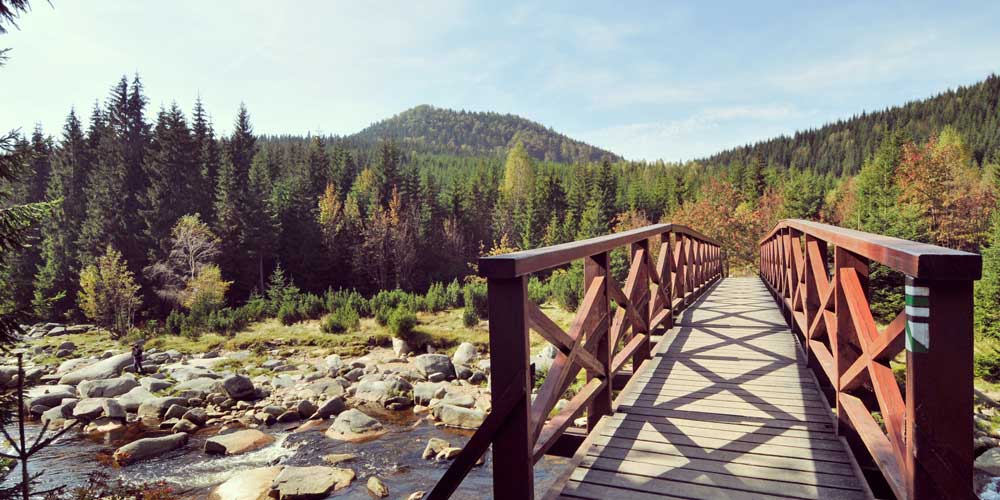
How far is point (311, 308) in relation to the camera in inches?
1116

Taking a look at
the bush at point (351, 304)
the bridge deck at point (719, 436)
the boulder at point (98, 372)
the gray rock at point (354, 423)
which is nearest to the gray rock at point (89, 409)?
the boulder at point (98, 372)

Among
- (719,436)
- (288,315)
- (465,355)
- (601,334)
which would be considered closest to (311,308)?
(288,315)

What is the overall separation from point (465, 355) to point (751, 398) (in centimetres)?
1566

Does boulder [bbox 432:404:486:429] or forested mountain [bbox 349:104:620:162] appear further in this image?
forested mountain [bbox 349:104:620:162]

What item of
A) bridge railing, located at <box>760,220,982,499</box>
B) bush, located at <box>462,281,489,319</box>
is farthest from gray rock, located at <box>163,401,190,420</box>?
bridge railing, located at <box>760,220,982,499</box>

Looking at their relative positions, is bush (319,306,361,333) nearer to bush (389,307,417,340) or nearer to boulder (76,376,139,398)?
bush (389,307,417,340)

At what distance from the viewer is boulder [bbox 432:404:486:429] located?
12523mm

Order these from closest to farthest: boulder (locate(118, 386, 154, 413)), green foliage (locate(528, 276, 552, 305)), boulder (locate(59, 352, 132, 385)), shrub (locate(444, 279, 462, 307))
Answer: boulder (locate(118, 386, 154, 413)), boulder (locate(59, 352, 132, 385)), green foliage (locate(528, 276, 552, 305)), shrub (locate(444, 279, 462, 307))

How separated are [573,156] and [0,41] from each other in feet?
504

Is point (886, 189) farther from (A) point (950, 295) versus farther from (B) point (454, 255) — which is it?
(A) point (950, 295)

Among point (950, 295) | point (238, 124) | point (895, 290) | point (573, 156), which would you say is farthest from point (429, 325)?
point (573, 156)

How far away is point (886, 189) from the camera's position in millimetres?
38969

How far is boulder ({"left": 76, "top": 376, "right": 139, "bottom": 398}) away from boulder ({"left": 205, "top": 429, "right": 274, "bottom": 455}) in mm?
6516

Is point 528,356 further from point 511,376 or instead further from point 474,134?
point 474,134
